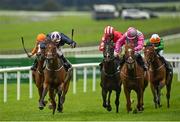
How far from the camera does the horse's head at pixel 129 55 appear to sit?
16531mm

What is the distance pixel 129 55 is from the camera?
54.3ft

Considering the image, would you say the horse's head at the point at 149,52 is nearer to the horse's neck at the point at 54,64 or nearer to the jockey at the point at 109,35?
the jockey at the point at 109,35

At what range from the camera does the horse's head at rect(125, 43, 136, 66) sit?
1653cm

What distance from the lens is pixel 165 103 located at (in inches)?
780

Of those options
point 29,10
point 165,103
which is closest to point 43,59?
point 165,103

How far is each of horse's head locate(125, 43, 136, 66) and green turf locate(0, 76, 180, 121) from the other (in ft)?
3.47

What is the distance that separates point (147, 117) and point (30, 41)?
79.5 ft

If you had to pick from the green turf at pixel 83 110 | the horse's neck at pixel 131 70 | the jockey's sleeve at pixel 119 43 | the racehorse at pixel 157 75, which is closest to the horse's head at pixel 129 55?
the horse's neck at pixel 131 70

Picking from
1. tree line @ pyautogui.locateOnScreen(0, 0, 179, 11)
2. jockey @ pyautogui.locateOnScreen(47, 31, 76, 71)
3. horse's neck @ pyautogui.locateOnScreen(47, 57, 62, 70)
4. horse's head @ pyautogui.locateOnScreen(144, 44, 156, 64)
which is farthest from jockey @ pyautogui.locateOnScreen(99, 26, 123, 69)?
tree line @ pyautogui.locateOnScreen(0, 0, 179, 11)

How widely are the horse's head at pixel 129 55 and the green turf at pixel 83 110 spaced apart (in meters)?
1.06

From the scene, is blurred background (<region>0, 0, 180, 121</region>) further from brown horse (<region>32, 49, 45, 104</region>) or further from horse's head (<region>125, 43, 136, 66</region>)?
horse's head (<region>125, 43, 136, 66</region>)

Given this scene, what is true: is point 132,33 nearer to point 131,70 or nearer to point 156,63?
point 131,70

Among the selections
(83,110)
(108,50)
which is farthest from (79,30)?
(108,50)

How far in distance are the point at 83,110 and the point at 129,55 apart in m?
2.29
